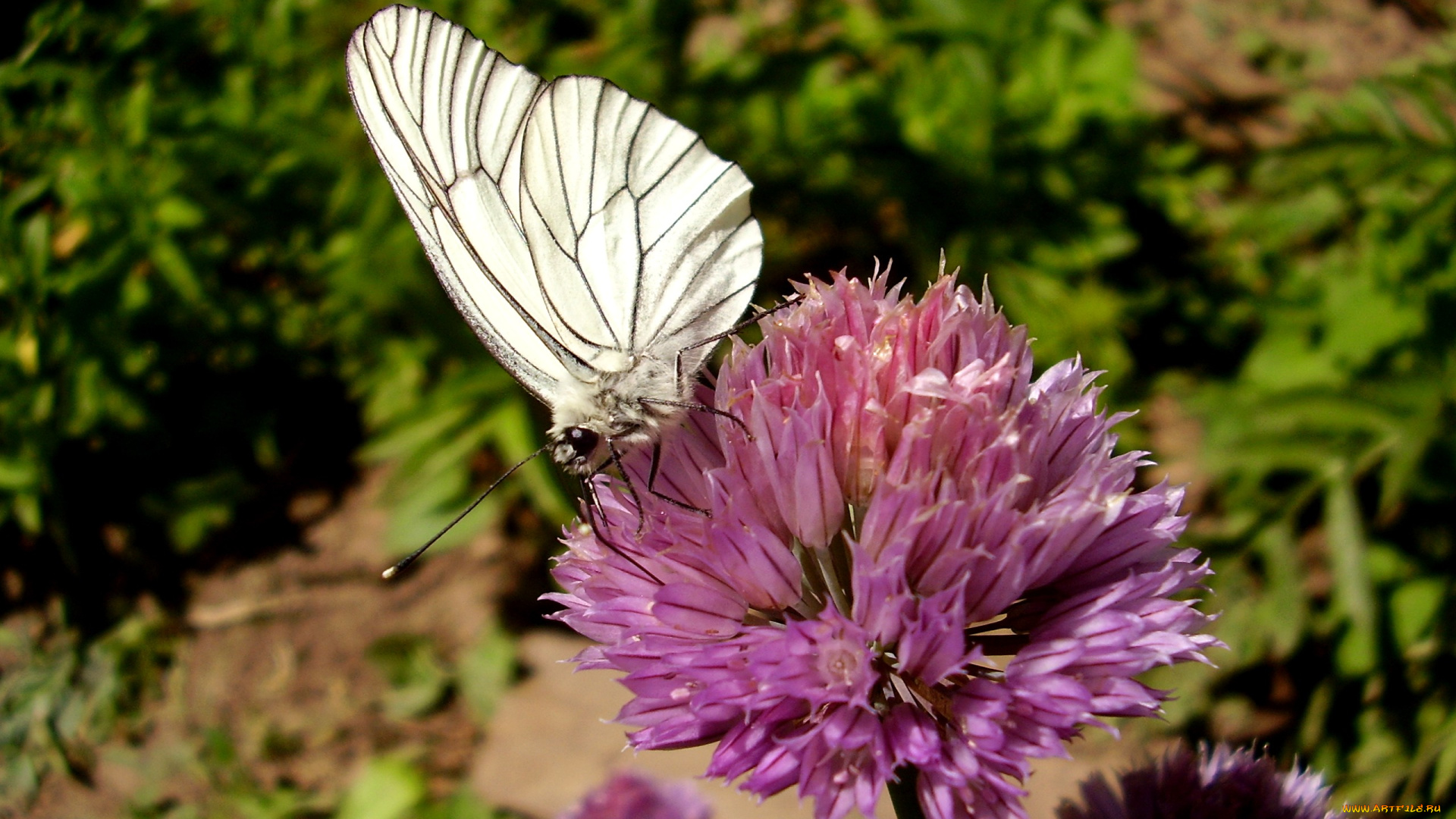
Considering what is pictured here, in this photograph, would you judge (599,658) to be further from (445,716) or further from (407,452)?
(445,716)

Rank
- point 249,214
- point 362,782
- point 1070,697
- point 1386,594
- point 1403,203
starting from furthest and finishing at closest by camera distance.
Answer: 1. point 249,214
2. point 362,782
3. point 1403,203
4. point 1386,594
5. point 1070,697

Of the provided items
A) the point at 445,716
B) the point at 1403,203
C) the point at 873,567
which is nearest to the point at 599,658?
the point at 873,567

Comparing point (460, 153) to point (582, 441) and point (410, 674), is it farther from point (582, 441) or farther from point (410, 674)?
Answer: point (410, 674)

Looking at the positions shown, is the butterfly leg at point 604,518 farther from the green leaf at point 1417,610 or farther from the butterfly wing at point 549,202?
the green leaf at point 1417,610

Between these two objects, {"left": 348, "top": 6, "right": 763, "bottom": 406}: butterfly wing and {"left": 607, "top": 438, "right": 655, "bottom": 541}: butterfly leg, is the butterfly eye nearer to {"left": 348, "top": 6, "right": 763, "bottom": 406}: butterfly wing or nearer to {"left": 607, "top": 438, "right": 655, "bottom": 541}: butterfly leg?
{"left": 607, "top": 438, "right": 655, "bottom": 541}: butterfly leg

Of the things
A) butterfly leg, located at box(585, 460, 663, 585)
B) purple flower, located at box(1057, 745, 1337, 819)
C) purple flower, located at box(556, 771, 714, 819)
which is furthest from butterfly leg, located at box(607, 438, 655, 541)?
purple flower, located at box(556, 771, 714, 819)

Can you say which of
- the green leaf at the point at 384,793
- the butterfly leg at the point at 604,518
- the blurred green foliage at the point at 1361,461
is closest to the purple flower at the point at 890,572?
the butterfly leg at the point at 604,518

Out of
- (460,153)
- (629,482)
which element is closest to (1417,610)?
(629,482)
